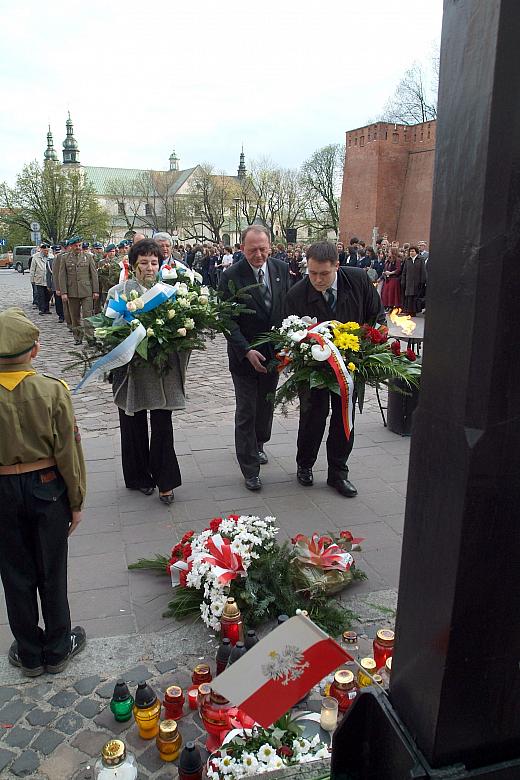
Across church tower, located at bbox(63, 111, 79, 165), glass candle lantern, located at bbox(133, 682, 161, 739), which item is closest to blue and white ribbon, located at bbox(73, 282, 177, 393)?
glass candle lantern, located at bbox(133, 682, 161, 739)

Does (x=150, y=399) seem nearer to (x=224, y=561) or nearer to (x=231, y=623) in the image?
(x=224, y=561)

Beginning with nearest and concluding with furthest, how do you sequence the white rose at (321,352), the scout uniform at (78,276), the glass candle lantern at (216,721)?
the glass candle lantern at (216,721) < the white rose at (321,352) < the scout uniform at (78,276)

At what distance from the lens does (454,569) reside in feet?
4.23

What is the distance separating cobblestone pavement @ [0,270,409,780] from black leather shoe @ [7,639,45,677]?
3 centimetres

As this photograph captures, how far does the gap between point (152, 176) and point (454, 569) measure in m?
84.4

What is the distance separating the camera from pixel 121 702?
2803 mm

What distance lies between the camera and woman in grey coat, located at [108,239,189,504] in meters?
4.89

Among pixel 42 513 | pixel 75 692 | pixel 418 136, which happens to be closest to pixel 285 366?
pixel 42 513

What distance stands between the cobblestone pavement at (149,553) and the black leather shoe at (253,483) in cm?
8

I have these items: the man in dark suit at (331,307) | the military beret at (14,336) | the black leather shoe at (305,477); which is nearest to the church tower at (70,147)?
the man in dark suit at (331,307)

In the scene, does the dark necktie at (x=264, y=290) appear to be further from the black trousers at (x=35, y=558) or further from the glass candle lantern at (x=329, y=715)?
the glass candle lantern at (x=329, y=715)

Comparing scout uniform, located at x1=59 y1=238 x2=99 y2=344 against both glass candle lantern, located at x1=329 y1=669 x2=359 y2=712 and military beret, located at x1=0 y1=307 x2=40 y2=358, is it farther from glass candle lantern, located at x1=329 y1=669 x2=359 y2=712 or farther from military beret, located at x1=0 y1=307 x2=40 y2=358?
glass candle lantern, located at x1=329 y1=669 x2=359 y2=712

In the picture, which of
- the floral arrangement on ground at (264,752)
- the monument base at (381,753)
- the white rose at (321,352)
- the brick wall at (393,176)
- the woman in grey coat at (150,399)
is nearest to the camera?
the monument base at (381,753)

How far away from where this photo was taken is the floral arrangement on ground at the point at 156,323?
4.71 meters
